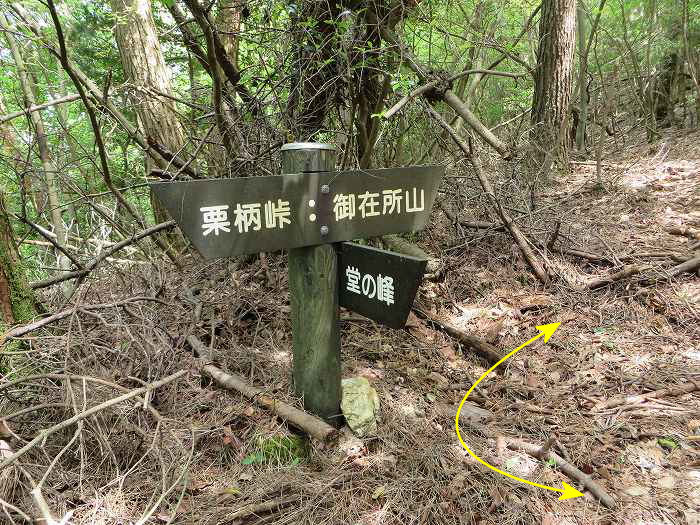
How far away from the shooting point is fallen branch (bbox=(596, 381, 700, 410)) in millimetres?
2711

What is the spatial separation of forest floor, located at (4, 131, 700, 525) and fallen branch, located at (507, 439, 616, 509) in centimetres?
4

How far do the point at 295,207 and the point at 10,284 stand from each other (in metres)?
1.81

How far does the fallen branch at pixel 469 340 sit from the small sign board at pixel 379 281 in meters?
1.52

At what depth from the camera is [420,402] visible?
9.45 feet

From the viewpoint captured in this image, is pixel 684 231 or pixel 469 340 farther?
pixel 684 231

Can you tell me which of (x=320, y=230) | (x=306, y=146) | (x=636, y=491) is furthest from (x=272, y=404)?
(x=636, y=491)

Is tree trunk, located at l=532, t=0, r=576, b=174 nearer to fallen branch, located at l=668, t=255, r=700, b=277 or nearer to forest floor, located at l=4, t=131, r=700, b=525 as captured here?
forest floor, located at l=4, t=131, r=700, b=525

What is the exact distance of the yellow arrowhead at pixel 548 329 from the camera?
354 centimetres

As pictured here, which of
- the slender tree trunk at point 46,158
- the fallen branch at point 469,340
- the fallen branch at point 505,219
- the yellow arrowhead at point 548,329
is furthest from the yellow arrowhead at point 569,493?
the slender tree trunk at point 46,158

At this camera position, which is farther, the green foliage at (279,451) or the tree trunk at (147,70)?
the tree trunk at (147,70)

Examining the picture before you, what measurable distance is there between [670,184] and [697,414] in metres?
4.02

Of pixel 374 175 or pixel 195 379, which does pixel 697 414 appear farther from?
pixel 195 379

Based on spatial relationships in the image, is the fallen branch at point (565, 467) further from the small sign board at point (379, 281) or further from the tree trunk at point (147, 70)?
the tree trunk at point (147, 70)

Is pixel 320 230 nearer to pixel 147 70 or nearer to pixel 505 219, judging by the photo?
pixel 505 219
